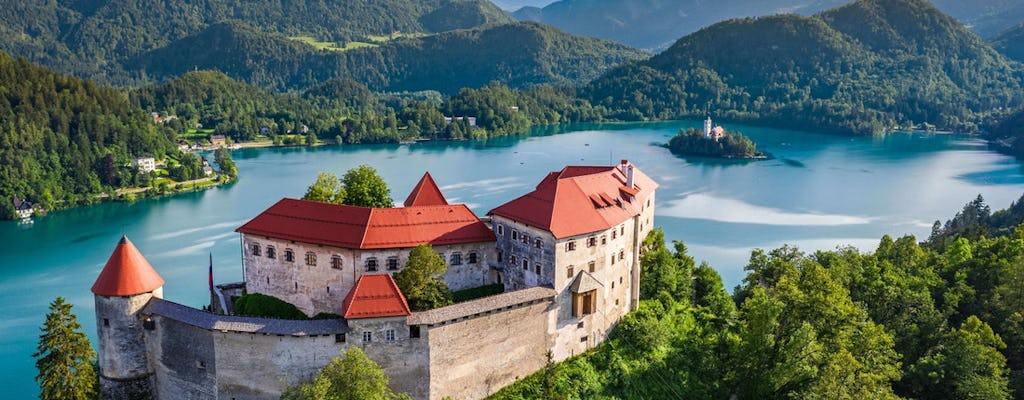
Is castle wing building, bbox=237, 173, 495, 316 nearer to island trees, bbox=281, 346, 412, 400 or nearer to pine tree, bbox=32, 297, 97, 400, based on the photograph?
island trees, bbox=281, 346, 412, 400

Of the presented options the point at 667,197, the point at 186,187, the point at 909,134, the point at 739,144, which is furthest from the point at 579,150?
the point at 909,134

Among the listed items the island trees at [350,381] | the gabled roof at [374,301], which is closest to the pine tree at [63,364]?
the island trees at [350,381]

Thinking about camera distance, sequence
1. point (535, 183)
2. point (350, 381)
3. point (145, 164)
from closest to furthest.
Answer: point (350, 381) → point (535, 183) → point (145, 164)

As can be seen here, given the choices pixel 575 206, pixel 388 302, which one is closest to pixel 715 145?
pixel 575 206

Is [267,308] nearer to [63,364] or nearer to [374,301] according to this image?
[374,301]

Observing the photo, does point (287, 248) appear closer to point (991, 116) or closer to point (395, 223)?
point (395, 223)
